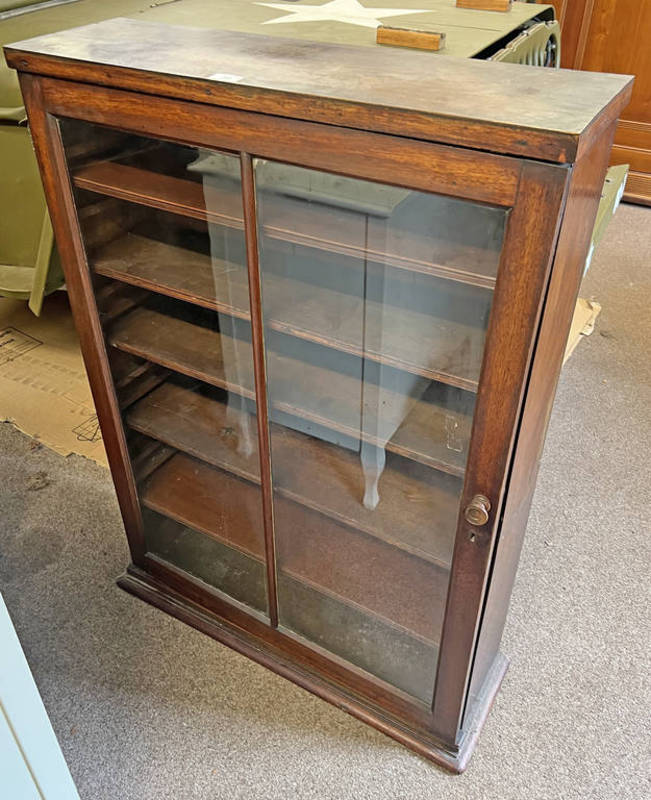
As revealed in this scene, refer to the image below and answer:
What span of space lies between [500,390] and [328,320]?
32 centimetres

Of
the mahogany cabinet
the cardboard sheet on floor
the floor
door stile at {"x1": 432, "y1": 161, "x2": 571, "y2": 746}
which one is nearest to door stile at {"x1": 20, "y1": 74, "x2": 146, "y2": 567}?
the mahogany cabinet

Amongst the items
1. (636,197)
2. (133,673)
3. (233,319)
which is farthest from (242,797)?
(636,197)

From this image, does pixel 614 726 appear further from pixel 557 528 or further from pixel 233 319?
pixel 233 319

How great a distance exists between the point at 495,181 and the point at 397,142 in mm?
118

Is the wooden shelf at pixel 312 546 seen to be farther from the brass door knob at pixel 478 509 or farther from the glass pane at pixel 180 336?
the brass door knob at pixel 478 509

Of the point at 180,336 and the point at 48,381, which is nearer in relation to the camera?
the point at 180,336

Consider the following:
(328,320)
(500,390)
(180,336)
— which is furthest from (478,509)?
(180,336)

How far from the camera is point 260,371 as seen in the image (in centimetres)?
110

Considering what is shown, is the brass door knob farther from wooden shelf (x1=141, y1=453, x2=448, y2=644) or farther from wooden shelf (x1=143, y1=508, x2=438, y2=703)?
wooden shelf (x1=143, y1=508, x2=438, y2=703)

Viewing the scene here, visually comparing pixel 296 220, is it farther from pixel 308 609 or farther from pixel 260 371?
pixel 308 609

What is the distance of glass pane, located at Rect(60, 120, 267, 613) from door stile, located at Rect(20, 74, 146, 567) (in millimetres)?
20

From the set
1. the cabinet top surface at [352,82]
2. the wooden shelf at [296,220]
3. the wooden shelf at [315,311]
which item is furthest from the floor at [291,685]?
the cabinet top surface at [352,82]

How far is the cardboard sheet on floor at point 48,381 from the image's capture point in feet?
6.73

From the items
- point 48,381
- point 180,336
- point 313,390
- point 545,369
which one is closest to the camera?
point 545,369
